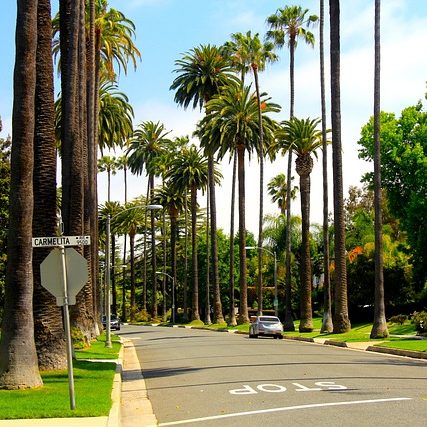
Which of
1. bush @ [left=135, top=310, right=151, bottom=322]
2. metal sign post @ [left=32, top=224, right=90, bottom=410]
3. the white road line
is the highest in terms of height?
metal sign post @ [left=32, top=224, right=90, bottom=410]

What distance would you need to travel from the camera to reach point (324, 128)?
49.5 meters

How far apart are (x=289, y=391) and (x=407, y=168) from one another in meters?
36.4

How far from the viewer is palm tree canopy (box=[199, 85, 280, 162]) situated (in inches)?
2640

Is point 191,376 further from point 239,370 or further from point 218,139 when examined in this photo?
point 218,139

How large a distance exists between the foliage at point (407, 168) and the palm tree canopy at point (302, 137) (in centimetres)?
341

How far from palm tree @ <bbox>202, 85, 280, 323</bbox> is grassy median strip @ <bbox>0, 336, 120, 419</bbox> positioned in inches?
1838

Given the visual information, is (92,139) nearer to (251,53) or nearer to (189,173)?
(251,53)

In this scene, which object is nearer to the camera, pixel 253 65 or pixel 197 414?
pixel 197 414

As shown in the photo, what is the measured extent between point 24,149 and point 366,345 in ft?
74.4

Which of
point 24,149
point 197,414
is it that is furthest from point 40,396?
point 24,149

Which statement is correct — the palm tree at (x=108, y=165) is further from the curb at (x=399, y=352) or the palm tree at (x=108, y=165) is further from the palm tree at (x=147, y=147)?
the curb at (x=399, y=352)

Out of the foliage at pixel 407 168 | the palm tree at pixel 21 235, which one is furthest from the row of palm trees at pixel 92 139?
the foliage at pixel 407 168

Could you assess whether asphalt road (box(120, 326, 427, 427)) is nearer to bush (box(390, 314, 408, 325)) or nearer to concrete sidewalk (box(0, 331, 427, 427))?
concrete sidewalk (box(0, 331, 427, 427))

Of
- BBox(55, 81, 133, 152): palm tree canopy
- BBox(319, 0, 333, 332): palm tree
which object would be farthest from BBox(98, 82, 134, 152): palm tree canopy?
BBox(319, 0, 333, 332): palm tree
